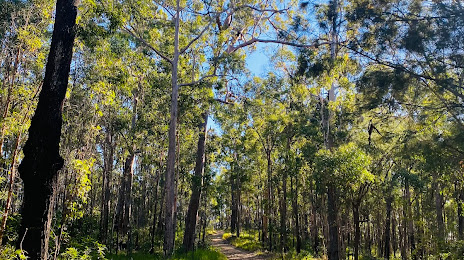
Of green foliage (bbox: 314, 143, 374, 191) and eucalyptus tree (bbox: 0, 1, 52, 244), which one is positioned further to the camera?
green foliage (bbox: 314, 143, 374, 191)

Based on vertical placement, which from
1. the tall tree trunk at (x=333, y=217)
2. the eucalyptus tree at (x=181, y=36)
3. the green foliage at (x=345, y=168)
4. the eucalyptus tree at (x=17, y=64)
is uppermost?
the eucalyptus tree at (x=181, y=36)

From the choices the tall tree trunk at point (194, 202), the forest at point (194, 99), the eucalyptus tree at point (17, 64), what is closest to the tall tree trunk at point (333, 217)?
the forest at point (194, 99)

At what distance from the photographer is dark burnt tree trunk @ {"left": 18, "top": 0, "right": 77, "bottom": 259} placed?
4.55 metres

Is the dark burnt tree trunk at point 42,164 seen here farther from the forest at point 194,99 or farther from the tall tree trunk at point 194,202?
the tall tree trunk at point 194,202

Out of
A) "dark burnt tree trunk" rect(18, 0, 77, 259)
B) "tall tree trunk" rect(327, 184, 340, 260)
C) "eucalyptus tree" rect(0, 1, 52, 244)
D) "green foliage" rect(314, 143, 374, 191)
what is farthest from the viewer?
"tall tree trunk" rect(327, 184, 340, 260)

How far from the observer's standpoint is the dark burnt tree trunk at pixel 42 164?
4.55 meters

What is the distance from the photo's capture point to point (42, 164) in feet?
15.2

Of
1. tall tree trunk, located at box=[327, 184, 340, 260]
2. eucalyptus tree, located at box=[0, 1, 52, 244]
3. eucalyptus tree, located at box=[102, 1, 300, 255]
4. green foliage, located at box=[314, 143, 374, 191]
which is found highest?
eucalyptus tree, located at box=[102, 1, 300, 255]

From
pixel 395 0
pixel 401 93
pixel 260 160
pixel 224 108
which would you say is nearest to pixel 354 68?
pixel 401 93

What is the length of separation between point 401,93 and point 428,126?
1.58 meters

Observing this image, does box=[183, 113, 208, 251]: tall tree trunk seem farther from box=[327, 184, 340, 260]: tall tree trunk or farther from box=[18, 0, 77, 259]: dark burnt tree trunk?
box=[18, 0, 77, 259]: dark burnt tree trunk

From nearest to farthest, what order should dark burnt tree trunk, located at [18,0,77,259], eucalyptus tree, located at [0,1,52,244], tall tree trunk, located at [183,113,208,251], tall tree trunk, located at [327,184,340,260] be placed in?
dark burnt tree trunk, located at [18,0,77,259]
eucalyptus tree, located at [0,1,52,244]
tall tree trunk, located at [327,184,340,260]
tall tree trunk, located at [183,113,208,251]

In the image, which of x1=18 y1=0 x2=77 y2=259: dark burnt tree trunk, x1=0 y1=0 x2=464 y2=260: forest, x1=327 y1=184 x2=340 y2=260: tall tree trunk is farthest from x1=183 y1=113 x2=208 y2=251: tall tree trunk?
x1=18 y1=0 x2=77 y2=259: dark burnt tree trunk

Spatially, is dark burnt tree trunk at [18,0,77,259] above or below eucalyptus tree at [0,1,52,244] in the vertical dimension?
below
